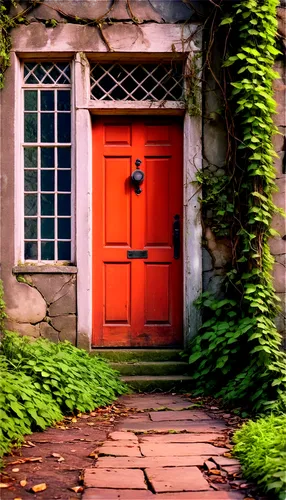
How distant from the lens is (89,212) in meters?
6.83

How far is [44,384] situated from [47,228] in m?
A: 2.19

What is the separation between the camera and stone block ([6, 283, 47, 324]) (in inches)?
266

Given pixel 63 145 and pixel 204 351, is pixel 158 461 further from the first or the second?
pixel 63 145

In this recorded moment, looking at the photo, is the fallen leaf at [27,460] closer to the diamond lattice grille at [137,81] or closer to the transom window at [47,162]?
the transom window at [47,162]

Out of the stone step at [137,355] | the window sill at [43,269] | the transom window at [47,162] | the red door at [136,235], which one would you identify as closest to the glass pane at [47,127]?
the transom window at [47,162]

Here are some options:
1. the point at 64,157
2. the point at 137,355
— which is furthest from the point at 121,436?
the point at 64,157

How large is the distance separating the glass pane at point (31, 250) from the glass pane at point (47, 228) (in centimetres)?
13

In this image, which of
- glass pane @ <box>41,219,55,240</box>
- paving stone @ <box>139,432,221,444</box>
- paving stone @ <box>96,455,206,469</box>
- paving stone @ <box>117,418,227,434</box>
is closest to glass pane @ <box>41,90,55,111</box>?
glass pane @ <box>41,219,55,240</box>

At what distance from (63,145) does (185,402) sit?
2.92 meters

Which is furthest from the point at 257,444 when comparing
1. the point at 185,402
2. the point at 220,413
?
the point at 185,402

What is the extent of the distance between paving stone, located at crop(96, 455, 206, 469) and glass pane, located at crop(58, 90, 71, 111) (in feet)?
13.2

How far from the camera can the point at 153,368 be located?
6641 mm

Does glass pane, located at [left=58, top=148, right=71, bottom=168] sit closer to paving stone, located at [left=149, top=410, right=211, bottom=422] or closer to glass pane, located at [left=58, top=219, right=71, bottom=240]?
glass pane, located at [left=58, top=219, right=71, bottom=240]

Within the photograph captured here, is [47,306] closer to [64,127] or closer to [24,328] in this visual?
[24,328]
